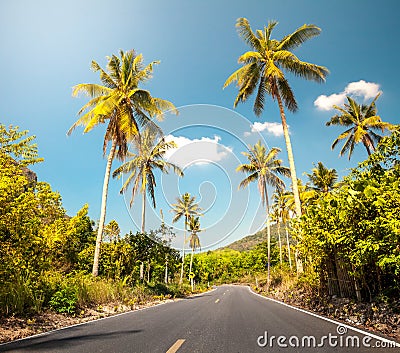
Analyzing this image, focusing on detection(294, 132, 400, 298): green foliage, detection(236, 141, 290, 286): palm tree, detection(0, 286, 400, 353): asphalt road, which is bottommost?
detection(0, 286, 400, 353): asphalt road

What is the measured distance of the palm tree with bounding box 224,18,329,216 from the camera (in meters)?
16.6

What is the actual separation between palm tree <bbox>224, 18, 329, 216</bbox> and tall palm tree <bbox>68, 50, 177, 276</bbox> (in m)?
5.05

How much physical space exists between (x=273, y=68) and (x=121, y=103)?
9.09m

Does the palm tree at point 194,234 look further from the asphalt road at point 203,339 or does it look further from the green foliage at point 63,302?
the asphalt road at point 203,339

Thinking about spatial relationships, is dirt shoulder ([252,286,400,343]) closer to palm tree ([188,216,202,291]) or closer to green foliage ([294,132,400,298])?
green foliage ([294,132,400,298])

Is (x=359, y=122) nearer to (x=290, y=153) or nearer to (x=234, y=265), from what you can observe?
(x=290, y=153)

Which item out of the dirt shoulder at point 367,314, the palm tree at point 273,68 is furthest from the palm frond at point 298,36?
the dirt shoulder at point 367,314

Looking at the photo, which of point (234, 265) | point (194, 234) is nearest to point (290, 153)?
point (194, 234)

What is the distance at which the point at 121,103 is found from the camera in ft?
58.0

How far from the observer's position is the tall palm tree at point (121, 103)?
16634mm

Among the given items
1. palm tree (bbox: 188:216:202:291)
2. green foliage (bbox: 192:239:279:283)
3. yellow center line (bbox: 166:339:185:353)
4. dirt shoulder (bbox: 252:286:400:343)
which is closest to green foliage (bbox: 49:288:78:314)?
yellow center line (bbox: 166:339:185:353)

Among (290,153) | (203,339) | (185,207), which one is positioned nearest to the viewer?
(203,339)

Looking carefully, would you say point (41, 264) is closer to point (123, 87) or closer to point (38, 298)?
point (38, 298)

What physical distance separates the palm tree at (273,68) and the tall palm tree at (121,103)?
16.6 ft
